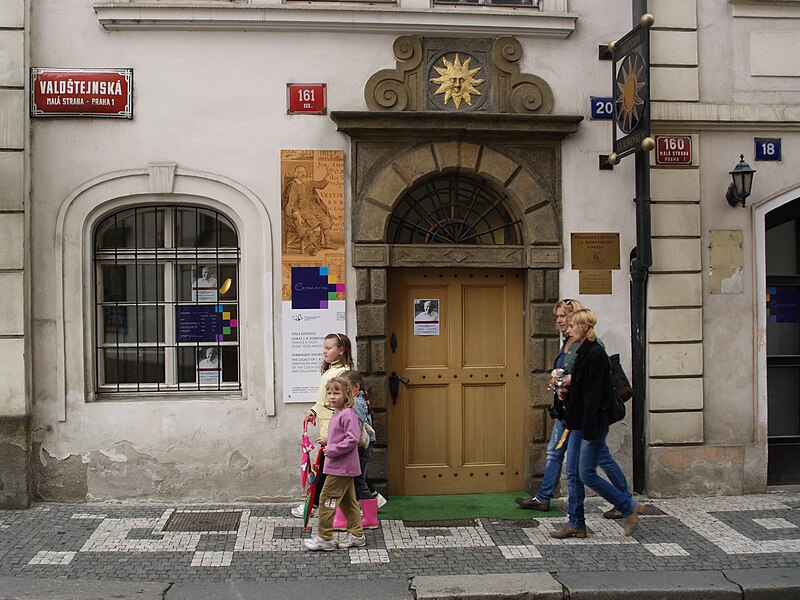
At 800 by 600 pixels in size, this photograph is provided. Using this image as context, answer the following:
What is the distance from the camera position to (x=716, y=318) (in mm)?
8008

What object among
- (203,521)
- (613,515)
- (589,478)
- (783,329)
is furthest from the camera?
(783,329)

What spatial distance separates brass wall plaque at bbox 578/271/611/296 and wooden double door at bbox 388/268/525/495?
59cm

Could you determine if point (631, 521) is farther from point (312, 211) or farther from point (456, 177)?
point (312, 211)

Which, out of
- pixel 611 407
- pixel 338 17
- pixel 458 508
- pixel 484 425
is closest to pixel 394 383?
pixel 484 425

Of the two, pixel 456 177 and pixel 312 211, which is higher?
pixel 456 177

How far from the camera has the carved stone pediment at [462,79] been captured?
7.66 meters

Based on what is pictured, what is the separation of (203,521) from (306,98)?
391 cm

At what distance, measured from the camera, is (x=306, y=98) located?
755 centimetres

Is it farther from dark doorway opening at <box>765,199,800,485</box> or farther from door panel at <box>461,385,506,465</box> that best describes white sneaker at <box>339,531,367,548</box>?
dark doorway opening at <box>765,199,800,485</box>

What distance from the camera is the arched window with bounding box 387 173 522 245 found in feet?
25.8

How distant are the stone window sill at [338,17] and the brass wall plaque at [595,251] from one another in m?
1.97

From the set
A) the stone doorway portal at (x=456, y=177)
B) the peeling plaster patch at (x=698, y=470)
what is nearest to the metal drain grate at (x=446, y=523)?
the stone doorway portal at (x=456, y=177)

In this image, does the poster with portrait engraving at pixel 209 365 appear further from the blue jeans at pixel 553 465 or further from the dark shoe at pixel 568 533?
the dark shoe at pixel 568 533

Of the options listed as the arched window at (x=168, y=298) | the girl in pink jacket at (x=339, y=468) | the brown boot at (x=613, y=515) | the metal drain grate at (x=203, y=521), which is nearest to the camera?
the girl in pink jacket at (x=339, y=468)
